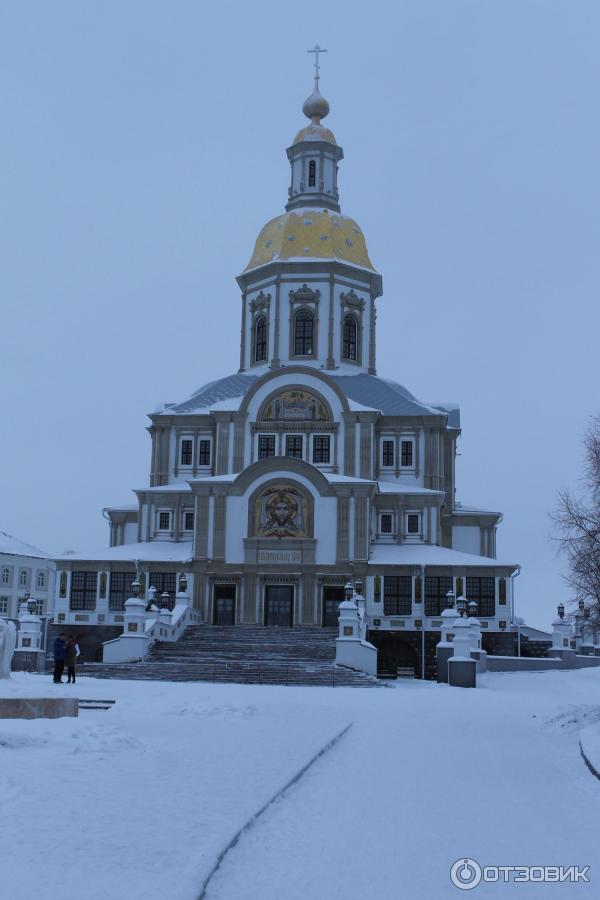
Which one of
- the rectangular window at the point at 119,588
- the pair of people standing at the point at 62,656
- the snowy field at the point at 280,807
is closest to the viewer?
the snowy field at the point at 280,807

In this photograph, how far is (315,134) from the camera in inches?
2554

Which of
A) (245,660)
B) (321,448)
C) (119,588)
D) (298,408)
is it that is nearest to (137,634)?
(245,660)

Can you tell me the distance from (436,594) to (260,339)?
61.1 ft

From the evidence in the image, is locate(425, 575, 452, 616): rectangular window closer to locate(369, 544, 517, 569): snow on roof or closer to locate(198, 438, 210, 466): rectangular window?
locate(369, 544, 517, 569): snow on roof

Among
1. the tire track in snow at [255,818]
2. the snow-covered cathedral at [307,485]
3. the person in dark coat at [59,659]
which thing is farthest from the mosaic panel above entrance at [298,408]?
the tire track in snow at [255,818]

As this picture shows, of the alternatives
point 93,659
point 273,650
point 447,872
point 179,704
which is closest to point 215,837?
point 447,872

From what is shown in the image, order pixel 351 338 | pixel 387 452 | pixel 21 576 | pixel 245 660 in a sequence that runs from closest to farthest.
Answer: pixel 245 660, pixel 387 452, pixel 351 338, pixel 21 576

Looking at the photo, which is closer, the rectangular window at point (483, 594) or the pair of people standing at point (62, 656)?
the pair of people standing at point (62, 656)

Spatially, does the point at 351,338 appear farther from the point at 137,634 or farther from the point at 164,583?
the point at 137,634

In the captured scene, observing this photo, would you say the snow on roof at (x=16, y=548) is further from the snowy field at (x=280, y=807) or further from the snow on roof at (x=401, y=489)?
the snowy field at (x=280, y=807)

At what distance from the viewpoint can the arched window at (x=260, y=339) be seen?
200ft

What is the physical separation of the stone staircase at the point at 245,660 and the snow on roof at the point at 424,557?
539 cm

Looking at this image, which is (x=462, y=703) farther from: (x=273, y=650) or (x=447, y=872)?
(x=447, y=872)

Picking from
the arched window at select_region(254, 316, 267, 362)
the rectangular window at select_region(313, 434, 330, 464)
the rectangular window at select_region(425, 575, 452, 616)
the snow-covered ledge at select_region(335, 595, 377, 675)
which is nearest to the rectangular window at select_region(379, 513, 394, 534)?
the rectangular window at select_region(313, 434, 330, 464)
